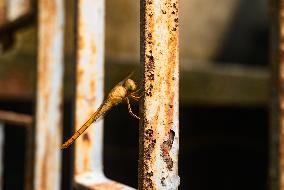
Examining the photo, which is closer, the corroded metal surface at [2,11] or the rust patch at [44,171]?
the rust patch at [44,171]

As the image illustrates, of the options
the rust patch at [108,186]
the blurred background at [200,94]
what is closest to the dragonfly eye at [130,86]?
the rust patch at [108,186]

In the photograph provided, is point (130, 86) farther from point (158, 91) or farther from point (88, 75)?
point (88, 75)

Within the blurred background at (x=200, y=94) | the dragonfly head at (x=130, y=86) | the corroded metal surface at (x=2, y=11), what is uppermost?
the corroded metal surface at (x=2, y=11)

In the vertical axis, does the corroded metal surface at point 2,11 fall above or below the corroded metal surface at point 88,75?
above

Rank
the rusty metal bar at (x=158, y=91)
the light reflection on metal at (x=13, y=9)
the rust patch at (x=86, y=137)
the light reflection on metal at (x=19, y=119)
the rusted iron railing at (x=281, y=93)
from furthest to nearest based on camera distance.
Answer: the light reflection on metal at (x=13, y=9), the light reflection on metal at (x=19, y=119), the rusted iron railing at (x=281, y=93), the rust patch at (x=86, y=137), the rusty metal bar at (x=158, y=91)

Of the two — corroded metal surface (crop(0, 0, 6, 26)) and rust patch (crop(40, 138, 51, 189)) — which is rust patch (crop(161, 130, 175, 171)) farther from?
corroded metal surface (crop(0, 0, 6, 26))

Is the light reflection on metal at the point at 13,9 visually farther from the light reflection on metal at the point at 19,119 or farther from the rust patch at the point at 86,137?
the rust patch at the point at 86,137

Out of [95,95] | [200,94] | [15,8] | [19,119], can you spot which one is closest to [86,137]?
[95,95]
